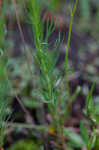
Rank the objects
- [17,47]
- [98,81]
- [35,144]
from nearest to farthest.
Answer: [35,144] → [98,81] → [17,47]

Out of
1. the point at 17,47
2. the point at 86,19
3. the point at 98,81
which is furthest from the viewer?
the point at 86,19

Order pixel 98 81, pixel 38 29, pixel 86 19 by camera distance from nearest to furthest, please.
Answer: pixel 38 29
pixel 98 81
pixel 86 19

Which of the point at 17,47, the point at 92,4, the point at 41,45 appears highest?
the point at 41,45

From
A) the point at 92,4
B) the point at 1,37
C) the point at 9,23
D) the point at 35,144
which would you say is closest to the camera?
the point at 1,37

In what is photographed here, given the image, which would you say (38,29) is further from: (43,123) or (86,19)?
(86,19)

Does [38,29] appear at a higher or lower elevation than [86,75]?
higher

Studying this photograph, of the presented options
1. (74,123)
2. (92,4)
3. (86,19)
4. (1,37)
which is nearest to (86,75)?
(74,123)

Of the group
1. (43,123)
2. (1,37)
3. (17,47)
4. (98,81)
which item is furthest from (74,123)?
(17,47)

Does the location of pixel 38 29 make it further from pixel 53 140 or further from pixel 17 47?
pixel 17 47

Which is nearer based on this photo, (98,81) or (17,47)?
(98,81)
